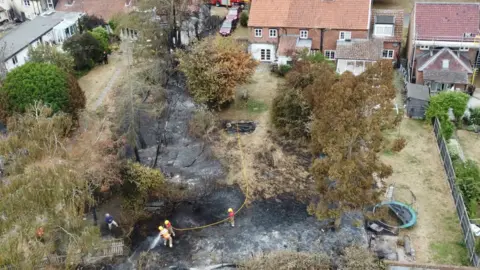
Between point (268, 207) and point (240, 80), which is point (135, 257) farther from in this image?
point (240, 80)

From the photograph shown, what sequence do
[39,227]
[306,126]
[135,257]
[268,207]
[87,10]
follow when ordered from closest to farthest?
[39,227] < [135,257] < [268,207] < [306,126] < [87,10]

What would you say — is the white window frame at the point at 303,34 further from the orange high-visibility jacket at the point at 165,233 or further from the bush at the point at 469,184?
the orange high-visibility jacket at the point at 165,233

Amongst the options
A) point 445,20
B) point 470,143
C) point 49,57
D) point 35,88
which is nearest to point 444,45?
point 445,20

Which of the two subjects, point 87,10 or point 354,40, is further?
point 87,10

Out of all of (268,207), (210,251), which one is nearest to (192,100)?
(268,207)

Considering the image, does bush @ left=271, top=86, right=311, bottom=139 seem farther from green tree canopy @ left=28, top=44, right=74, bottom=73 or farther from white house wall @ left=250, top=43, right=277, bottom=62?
green tree canopy @ left=28, top=44, right=74, bottom=73

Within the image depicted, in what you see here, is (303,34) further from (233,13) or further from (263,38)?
(233,13)

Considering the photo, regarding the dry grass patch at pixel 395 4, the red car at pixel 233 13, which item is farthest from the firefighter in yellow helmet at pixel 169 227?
the dry grass patch at pixel 395 4
